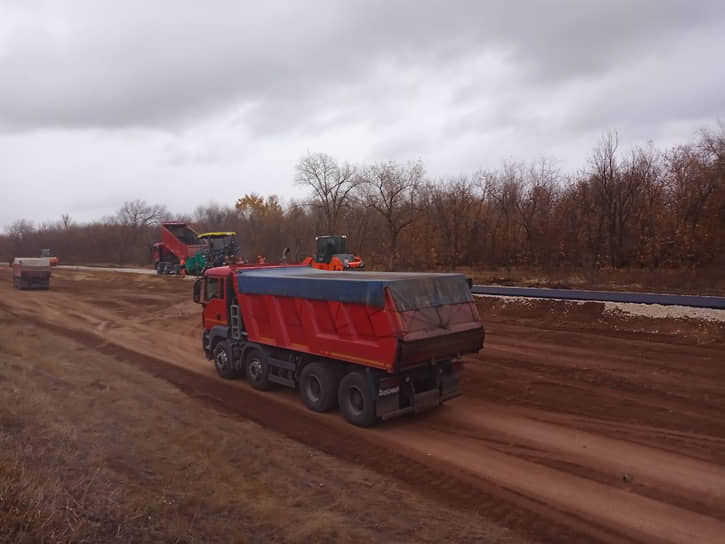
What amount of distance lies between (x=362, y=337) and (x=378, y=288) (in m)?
0.92

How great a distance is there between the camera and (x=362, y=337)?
8.37 meters

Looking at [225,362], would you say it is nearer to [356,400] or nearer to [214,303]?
[214,303]

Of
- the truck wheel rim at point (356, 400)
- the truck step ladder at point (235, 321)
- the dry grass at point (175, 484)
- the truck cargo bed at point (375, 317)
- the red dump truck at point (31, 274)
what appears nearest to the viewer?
the dry grass at point (175, 484)

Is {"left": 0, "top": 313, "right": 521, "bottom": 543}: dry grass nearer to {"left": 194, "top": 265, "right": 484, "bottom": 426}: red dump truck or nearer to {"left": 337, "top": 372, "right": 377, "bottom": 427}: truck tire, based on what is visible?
{"left": 337, "top": 372, "right": 377, "bottom": 427}: truck tire

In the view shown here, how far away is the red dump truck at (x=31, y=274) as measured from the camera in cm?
3359

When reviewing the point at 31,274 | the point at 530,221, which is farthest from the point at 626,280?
the point at 31,274

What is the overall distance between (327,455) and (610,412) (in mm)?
5406

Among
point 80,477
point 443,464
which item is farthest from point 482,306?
point 80,477

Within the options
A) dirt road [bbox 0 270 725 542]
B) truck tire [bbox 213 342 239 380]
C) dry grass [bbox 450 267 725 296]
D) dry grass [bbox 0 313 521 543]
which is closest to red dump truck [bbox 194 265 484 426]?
dirt road [bbox 0 270 725 542]

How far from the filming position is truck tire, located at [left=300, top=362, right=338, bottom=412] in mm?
9375

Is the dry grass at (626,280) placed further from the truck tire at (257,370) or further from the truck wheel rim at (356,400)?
the truck wheel rim at (356,400)

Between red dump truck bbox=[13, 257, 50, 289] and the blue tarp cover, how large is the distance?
3048cm

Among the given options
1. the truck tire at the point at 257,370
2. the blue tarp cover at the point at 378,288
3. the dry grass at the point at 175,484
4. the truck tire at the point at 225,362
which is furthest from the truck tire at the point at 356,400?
the truck tire at the point at 225,362

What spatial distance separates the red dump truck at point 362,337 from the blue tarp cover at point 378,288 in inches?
0.7
